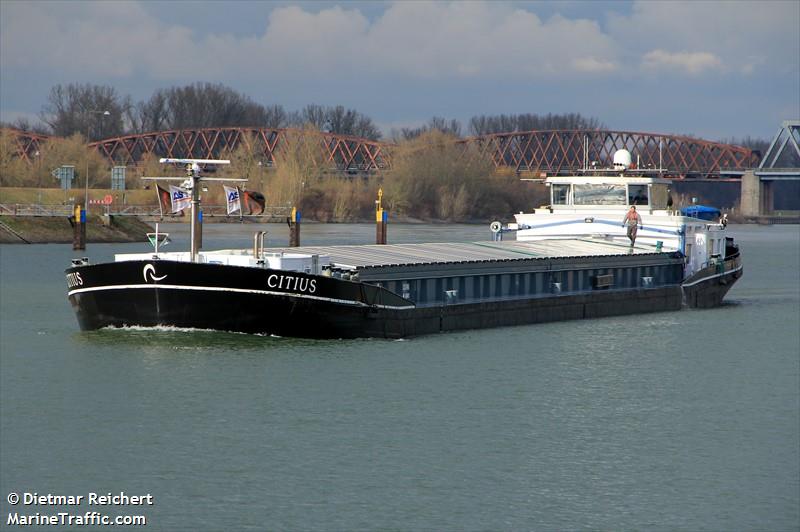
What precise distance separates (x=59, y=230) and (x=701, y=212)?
177 feet

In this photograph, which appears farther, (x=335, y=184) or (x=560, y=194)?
(x=335, y=184)

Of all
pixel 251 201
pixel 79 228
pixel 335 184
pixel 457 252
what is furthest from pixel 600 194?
pixel 335 184

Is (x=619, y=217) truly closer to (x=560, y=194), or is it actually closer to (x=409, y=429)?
(x=560, y=194)

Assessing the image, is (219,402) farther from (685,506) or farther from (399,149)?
(399,149)

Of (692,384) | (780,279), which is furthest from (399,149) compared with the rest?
(692,384)

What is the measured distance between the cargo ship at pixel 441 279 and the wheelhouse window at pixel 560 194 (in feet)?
0.24

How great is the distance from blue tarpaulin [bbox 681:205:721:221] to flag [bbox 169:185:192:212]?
30.2 metres

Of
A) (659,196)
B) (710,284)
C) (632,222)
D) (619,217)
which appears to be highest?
(659,196)

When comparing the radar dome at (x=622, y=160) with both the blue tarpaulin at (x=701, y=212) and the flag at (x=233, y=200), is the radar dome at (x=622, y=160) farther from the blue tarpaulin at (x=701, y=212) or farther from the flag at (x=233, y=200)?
the flag at (x=233, y=200)

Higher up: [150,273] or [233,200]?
[233,200]

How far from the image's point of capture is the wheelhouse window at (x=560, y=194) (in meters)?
52.2

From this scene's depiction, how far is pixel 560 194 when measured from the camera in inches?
2074

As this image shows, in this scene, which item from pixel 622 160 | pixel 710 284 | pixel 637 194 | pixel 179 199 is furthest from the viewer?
pixel 622 160

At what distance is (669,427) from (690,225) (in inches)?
1038
